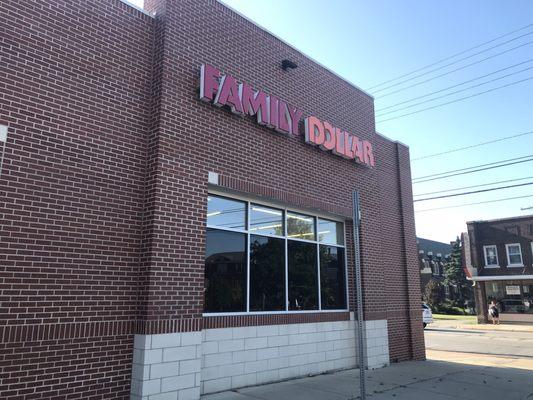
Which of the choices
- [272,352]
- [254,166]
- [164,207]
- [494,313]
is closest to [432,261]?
[494,313]

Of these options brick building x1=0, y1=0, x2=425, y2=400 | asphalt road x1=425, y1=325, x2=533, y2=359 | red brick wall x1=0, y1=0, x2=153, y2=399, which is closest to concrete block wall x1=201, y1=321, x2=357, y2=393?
brick building x1=0, y1=0, x2=425, y2=400

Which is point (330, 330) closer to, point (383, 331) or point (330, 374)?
point (330, 374)

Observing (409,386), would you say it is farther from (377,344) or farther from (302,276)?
(302,276)

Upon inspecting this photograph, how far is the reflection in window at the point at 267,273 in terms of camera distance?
9180 millimetres

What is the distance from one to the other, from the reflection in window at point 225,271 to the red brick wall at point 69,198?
5.08 ft

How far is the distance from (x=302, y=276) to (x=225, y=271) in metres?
2.46

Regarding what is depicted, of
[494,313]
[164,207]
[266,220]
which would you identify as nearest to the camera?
[164,207]

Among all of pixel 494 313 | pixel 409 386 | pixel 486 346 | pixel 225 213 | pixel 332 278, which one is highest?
pixel 225 213

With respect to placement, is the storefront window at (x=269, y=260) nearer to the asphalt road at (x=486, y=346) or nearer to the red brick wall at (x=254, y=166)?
the red brick wall at (x=254, y=166)

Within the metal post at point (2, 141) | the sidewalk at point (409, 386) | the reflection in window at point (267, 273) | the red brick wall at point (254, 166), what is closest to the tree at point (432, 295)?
the red brick wall at point (254, 166)

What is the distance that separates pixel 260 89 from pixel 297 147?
1617 mm

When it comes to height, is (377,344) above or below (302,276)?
below

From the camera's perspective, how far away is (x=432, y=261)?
60031 mm

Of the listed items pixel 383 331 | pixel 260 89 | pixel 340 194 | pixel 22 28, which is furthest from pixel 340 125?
pixel 22 28
